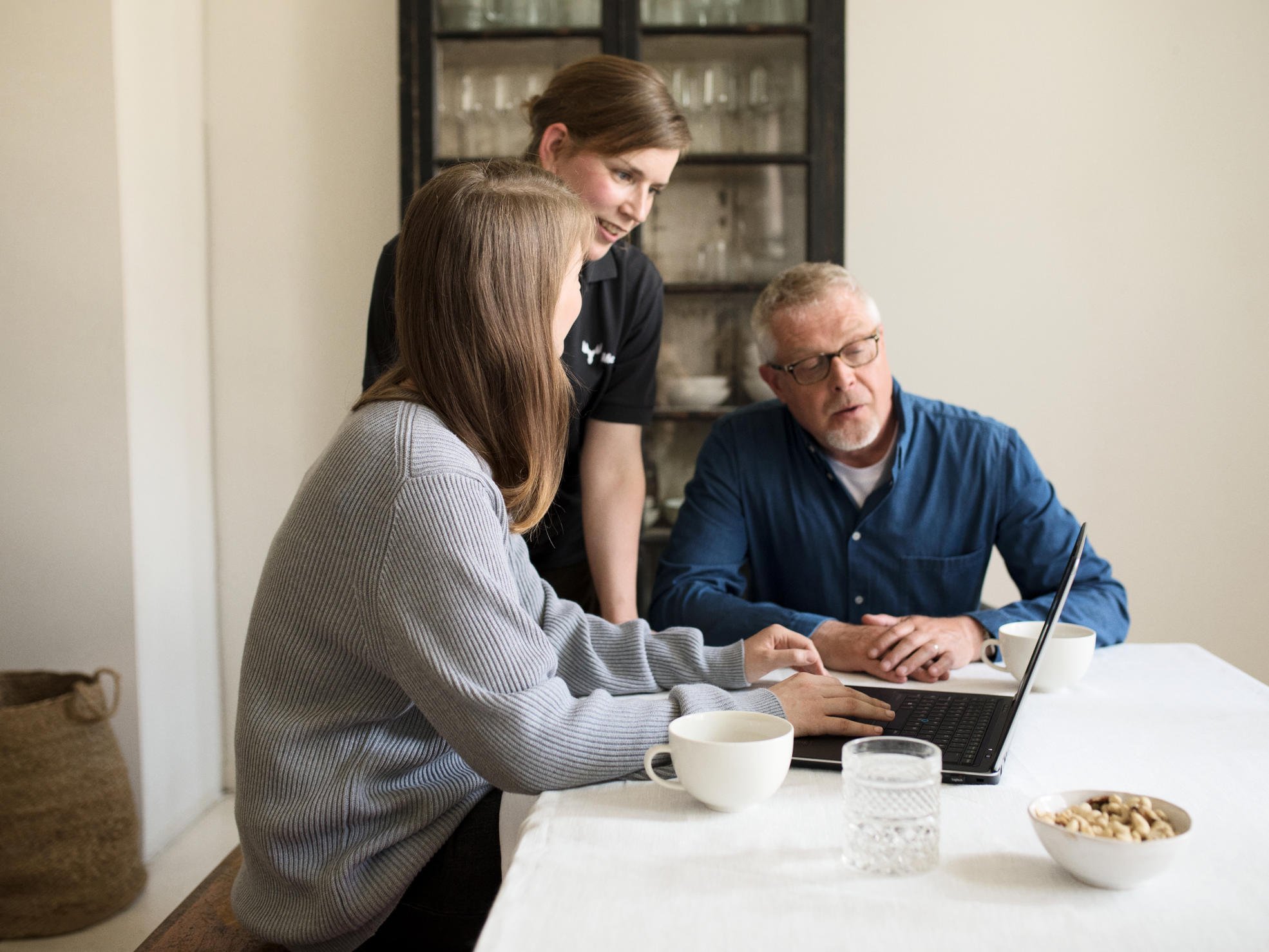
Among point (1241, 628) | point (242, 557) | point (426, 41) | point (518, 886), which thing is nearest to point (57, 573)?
point (242, 557)

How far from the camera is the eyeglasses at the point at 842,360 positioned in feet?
6.33

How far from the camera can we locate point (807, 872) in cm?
81

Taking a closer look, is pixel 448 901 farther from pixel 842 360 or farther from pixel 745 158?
pixel 745 158

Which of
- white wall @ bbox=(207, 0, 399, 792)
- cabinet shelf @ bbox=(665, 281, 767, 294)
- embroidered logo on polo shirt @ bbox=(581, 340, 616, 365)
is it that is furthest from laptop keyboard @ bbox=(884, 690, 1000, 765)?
white wall @ bbox=(207, 0, 399, 792)

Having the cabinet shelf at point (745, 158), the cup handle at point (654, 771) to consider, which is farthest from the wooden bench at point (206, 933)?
the cabinet shelf at point (745, 158)

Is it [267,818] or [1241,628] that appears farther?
[1241,628]

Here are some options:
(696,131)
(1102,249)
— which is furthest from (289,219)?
(1102,249)

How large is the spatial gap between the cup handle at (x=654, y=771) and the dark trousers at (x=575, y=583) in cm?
121

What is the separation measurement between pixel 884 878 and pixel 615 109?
135 cm

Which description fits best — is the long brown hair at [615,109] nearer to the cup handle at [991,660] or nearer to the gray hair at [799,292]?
the gray hair at [799,292]

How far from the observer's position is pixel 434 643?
0.97 metres

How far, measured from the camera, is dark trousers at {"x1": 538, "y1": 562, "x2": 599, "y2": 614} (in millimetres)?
2215

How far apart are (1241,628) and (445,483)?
108 inches

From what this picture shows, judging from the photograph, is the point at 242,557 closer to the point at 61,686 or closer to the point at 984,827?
the point at 61,686
